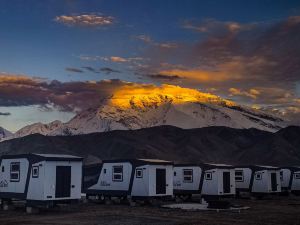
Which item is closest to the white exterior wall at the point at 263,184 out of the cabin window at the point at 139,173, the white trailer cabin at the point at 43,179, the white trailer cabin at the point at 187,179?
the white trailer cabin at the point at 187,179

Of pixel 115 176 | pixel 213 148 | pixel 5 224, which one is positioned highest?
pixel 213 148

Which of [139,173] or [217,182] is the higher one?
[139,173]

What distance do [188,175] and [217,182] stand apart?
112 inches

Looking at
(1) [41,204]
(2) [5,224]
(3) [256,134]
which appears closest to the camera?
(2) [5,224]

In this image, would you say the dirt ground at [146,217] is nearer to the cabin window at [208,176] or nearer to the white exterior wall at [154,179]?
the white exterior wall at [154,179]

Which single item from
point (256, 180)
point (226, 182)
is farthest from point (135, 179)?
point (256, 180)

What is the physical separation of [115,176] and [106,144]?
8142 cm

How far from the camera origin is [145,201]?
33062mm

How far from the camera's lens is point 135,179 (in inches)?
1293

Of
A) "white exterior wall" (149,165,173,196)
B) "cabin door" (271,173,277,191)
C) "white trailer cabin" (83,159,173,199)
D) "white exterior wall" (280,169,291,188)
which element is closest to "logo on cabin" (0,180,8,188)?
"white trailer cabin" (83,159,173,199)

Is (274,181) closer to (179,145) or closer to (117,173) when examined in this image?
(117,173)

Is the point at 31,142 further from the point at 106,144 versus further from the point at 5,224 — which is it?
the point at 5,224

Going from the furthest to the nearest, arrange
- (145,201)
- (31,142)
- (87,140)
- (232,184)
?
(87,140)
(31,142)
(232,184)
(145,201)

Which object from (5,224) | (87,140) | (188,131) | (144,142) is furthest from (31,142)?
(5,224)
